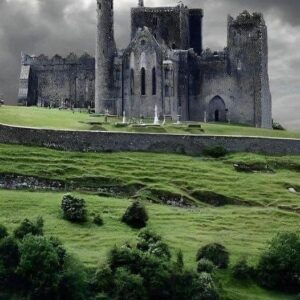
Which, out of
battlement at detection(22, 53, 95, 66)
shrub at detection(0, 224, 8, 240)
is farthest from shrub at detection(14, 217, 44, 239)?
battlement at detection(22, 53, 95, 66)

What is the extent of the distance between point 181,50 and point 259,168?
40.6 meters

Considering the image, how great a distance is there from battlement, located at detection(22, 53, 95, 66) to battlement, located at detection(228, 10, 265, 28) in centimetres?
2353

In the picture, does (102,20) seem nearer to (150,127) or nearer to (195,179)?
(150,127)

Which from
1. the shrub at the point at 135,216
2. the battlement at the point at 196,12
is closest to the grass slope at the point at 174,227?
the shrub at the point at 135,216

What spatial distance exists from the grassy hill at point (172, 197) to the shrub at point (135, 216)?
0.77 meters

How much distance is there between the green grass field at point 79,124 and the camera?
12050 cm

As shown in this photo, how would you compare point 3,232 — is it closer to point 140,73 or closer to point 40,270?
point 40,270

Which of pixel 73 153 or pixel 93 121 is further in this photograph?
pixel 93 121

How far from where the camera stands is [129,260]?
3123 inches

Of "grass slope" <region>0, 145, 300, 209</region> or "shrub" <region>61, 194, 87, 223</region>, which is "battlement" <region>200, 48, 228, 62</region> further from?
"shrub" <region>61, 194, 87, 223</region>

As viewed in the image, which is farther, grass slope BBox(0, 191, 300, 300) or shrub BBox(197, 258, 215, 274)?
grass slope BBox(0, 191, 300, 300)

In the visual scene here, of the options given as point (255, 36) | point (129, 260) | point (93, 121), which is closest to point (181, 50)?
point (255, 36)

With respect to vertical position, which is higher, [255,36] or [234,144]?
[255,36]

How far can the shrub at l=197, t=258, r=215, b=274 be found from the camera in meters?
80.2
